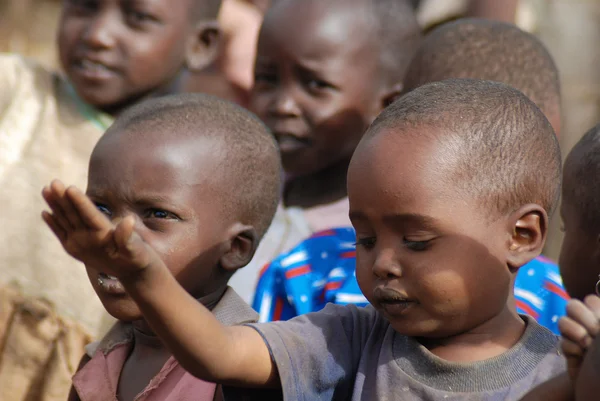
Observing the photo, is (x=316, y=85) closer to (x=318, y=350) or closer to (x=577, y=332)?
(x=318, y=350)

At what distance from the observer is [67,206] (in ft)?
5.28

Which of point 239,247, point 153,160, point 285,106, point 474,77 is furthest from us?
point 285,106

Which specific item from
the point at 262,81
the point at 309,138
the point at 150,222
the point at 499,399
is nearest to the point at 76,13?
the point at 262,81

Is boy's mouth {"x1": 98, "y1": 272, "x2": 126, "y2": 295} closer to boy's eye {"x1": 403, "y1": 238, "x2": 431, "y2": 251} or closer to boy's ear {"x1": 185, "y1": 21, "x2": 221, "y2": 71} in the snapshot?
boy's eye {"x1": 403, "y1": 238, "x2": 431, "y2": 251}

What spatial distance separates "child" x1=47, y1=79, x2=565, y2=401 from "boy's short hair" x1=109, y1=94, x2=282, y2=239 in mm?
522

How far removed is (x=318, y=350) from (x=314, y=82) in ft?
5.81

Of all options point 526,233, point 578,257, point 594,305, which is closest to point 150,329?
point 526,233

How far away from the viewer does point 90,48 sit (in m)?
3.81

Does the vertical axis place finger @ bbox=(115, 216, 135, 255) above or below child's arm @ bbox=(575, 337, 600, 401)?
above

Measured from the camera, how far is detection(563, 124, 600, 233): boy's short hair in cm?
235

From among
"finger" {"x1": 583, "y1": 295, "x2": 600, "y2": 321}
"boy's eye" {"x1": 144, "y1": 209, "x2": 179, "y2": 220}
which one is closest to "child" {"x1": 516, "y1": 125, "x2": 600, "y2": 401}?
"finger" {"x1": 583, "y1": 295, "x2": 600, "y2": 321}

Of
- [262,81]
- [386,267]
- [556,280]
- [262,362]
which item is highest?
[386,267]

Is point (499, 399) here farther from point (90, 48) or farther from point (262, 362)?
point (90, 48)

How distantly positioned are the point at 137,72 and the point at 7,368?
130 cm
